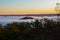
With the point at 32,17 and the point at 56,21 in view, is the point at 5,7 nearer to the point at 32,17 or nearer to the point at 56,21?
the point at 32,17

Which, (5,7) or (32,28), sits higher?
(5,7)

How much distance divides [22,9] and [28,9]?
14 cm

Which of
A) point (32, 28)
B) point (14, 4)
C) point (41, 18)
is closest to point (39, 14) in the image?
point (41, 18)

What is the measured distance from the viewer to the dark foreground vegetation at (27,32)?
3.28 m

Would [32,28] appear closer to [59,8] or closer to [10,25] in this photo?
[10,25]

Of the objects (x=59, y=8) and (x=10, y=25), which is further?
(x=59, y=8)

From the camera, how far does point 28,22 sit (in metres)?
3.48

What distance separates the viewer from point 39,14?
3.53 m

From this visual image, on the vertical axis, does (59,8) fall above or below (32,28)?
above

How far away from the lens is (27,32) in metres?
3.32

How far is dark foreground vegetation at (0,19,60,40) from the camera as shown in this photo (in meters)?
3.28

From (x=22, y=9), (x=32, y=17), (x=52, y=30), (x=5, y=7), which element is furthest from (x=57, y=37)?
(x=5, y=7)

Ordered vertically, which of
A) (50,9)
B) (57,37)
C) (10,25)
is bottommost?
(57,37)

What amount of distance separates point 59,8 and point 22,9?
0.87m
